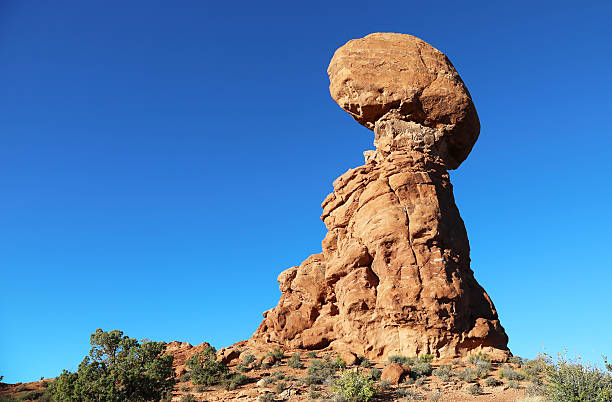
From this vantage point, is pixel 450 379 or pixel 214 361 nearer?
pixel 450 379

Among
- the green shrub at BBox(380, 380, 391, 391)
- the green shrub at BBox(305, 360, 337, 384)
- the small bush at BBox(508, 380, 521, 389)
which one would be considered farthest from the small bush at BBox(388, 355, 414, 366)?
the small bush at BBox(508, 380, 521, 389)

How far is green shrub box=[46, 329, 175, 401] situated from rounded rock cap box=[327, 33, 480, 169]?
1927 centimetres

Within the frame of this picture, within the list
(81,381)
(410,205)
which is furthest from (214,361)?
(410,205)

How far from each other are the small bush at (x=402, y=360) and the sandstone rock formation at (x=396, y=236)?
0.58 meters

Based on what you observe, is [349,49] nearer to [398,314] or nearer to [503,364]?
[398,314]

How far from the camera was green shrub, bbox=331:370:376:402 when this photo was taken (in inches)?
784

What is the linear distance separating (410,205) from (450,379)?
33.8ft

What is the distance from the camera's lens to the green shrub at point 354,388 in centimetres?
1991

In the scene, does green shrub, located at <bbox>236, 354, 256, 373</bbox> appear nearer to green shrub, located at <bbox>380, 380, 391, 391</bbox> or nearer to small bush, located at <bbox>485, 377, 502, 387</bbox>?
green shrub, located at <bbox>380, 380, 391, 391</bbox>

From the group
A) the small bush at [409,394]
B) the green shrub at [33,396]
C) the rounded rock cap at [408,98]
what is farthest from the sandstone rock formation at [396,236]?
the green shrub at [33,396]

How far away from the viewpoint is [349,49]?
3434cm

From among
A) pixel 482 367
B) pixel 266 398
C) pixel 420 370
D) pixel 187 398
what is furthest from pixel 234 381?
pixel 482 367

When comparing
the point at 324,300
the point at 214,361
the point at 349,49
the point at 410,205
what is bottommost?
the point at 214,361

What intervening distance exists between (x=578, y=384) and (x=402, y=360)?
8.91 meters
